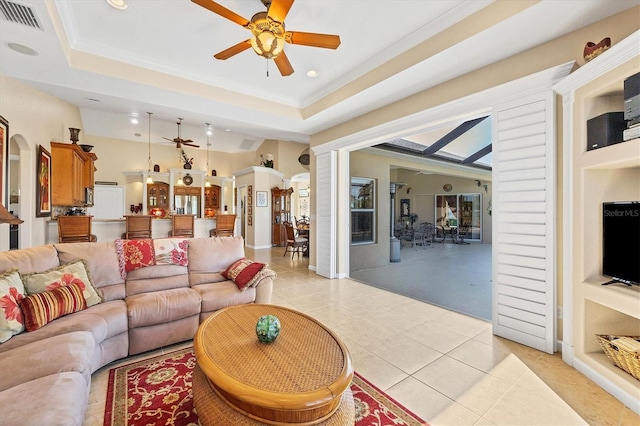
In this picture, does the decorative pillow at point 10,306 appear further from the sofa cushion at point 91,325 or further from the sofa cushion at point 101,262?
the sofa cushion at point 101,262

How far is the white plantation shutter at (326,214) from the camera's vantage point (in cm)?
516

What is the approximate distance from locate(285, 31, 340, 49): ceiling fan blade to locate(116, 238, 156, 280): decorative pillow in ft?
8.53

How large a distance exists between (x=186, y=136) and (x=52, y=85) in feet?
18.7

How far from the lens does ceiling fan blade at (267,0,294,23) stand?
2.05 m

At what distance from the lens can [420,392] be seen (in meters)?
1.97

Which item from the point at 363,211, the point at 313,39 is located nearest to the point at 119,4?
the point at 313,39

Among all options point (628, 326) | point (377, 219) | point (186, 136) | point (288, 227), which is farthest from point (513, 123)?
point (186, 136)

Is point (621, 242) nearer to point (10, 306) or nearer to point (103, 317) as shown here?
point (103, 317)

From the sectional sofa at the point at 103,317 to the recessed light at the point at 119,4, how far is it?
228 centimetres

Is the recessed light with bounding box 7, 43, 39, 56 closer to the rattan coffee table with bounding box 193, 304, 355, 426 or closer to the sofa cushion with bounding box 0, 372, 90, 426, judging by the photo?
the sofa cushion with bounding box 0, 372, 90, 426

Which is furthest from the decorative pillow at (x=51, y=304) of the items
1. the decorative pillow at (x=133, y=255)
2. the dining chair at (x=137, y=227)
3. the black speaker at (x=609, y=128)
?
the black speaker at (x=609, y=128)

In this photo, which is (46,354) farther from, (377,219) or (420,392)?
(377,219)

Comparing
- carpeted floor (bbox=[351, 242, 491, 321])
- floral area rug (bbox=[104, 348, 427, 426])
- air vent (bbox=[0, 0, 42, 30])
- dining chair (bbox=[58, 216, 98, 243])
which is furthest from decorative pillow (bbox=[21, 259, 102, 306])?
carpeted floor (bbox=[351, 242, 491, 321])

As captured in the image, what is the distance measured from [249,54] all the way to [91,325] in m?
3.17
